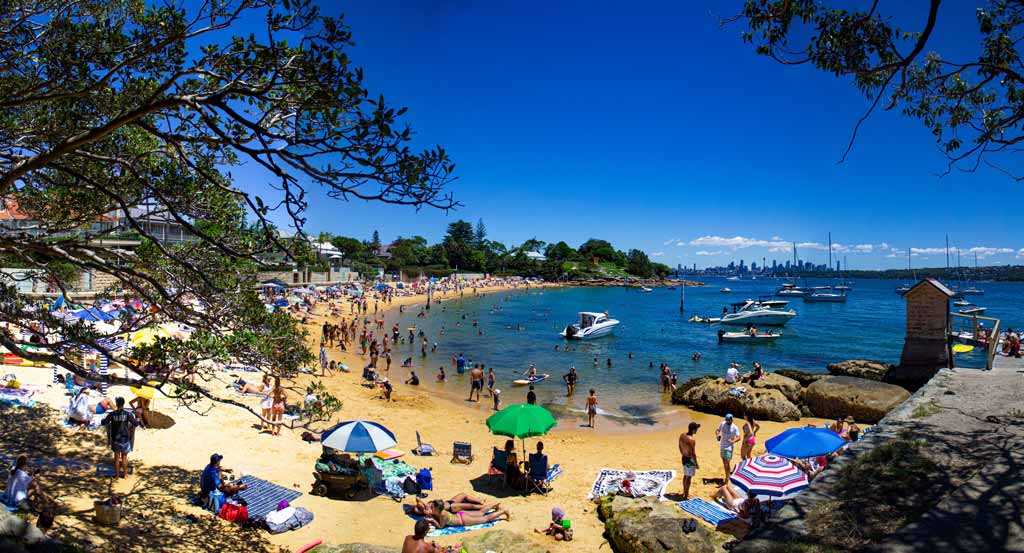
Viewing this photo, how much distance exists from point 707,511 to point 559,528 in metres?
2.69

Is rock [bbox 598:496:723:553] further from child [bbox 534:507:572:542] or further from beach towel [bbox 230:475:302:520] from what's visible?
beach towel [bbox 230:475:302:520]

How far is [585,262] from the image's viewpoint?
148625mm

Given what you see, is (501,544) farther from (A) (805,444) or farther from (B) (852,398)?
(B) (852,398)

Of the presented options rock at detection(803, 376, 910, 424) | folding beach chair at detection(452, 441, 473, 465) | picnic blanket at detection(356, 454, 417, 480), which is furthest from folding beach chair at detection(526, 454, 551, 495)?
rock at detection(803, 376, 910, 424)

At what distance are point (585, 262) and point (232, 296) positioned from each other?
144m

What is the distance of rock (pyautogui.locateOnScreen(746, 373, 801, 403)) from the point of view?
59.3 feet

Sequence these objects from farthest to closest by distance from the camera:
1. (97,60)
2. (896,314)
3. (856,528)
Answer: (896,314) → (97,60) → (856,528)

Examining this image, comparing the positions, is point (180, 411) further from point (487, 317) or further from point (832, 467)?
point (487, 317)

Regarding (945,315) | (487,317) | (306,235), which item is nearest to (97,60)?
(306,235)

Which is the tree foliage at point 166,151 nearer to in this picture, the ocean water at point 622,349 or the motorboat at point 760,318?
the ocean water at point 622,349

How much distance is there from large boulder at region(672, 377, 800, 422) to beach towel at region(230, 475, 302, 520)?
14.1m

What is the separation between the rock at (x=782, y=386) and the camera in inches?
711

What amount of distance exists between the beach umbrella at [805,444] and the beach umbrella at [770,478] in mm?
167

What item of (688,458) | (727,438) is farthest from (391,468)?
(727,438)
